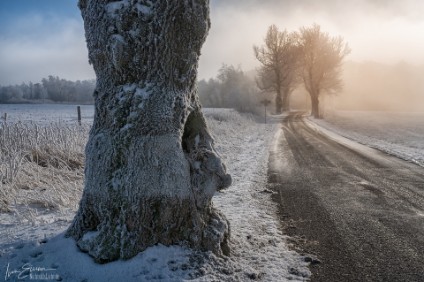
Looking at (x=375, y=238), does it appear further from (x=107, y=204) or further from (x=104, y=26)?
(x=104, y=26)

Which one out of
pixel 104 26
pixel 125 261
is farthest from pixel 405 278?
pixel 104 26

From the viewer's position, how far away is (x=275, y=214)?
5.02 meters

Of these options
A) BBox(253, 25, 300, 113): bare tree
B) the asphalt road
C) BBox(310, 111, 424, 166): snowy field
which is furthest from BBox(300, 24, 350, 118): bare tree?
the asphalt road

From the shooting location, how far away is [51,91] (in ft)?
324

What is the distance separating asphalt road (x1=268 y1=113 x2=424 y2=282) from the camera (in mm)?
3350

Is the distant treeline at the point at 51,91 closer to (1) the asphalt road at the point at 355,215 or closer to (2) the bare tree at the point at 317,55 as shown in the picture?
(2) the bare tree at the point at 317,55

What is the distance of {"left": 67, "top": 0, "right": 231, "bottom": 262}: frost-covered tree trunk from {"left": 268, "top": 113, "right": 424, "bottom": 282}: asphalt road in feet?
4.25
